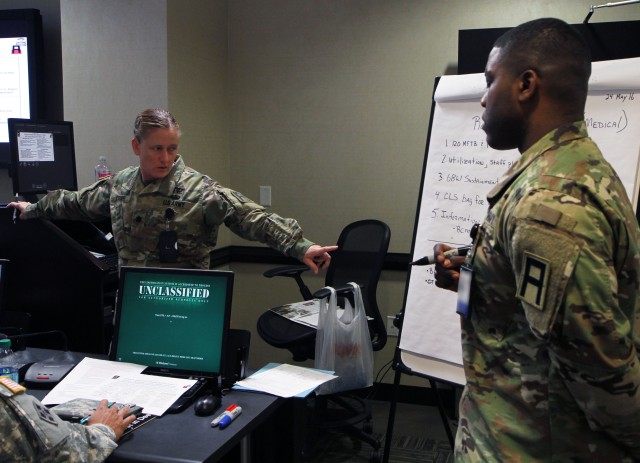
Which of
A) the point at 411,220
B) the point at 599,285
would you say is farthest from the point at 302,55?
the point at 599,285

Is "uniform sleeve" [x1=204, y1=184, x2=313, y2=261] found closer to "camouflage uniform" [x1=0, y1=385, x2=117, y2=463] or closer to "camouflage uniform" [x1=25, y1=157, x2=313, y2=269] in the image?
"camouflage uniform" [x1=25, y1=157, x2=313, y2=269]

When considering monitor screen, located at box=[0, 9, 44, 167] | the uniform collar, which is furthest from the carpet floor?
monitor screen, located at box=[0, 9, 44, 167]

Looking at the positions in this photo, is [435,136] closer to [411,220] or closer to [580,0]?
[411,220]

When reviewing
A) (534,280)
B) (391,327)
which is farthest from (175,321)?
(391,327)

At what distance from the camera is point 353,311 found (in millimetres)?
2834

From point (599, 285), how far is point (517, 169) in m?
0.25

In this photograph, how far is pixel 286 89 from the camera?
362 cm

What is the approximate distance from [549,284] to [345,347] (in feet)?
6.18

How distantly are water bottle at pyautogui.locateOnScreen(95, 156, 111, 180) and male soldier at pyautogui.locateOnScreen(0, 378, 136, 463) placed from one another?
2.08m

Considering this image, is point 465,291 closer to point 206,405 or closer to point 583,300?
point 583,300

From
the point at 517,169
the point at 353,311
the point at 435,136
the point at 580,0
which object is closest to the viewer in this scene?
the point at 517,169

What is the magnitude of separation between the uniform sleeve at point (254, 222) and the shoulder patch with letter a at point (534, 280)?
119 cm

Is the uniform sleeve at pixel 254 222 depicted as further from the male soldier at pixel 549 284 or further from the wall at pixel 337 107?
the wall at pixel 337 107

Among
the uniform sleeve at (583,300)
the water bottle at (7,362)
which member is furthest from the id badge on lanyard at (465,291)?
the water bottle at (7,362)
